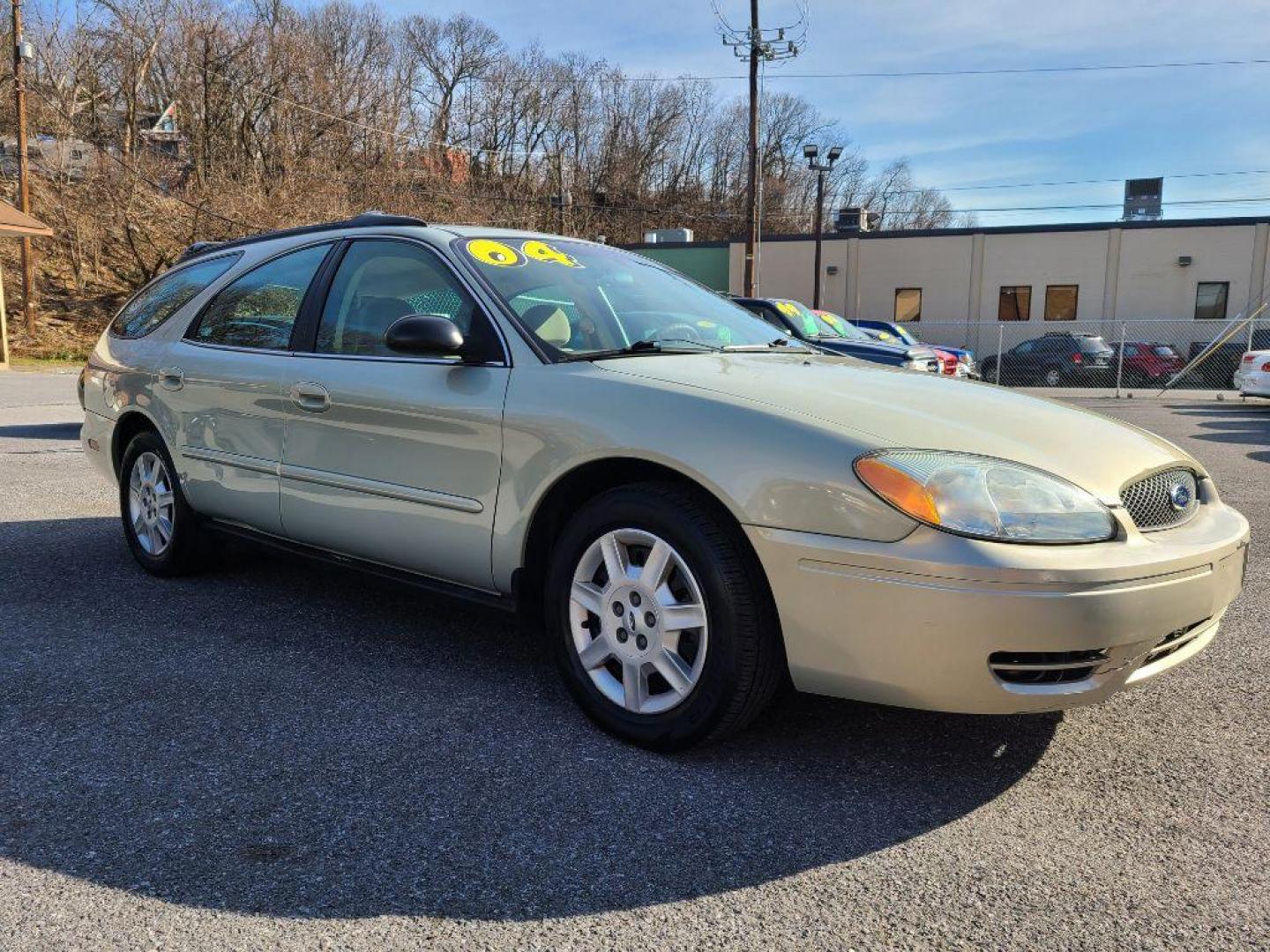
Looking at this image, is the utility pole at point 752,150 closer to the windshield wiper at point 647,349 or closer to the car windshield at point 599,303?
the car windshield at point 599,303

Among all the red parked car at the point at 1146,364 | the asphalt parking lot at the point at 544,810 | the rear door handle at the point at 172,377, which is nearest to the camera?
the asphalt parking lot at the point at 544,810

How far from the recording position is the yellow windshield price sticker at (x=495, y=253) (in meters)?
3.44

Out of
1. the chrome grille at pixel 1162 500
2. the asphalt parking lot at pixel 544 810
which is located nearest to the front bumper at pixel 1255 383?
the asphalt parking lot at pixel 544 810

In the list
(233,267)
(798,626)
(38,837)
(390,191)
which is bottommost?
(38,837)

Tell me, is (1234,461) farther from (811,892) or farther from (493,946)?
(493,946)

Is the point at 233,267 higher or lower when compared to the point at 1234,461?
higher

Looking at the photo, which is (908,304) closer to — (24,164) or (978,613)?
(24,164)

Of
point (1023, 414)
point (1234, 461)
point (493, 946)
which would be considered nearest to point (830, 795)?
point (493, 946)

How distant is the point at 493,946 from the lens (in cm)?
191

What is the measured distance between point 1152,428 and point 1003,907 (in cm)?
1300

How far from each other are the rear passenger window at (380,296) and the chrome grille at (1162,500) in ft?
6.93

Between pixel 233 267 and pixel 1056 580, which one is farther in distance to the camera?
pixel 233 267

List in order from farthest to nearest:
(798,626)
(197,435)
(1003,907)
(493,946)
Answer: (197,435) < (798,626) < (1003,907) < (493,946)

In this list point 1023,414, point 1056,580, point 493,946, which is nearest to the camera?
point 493,946
